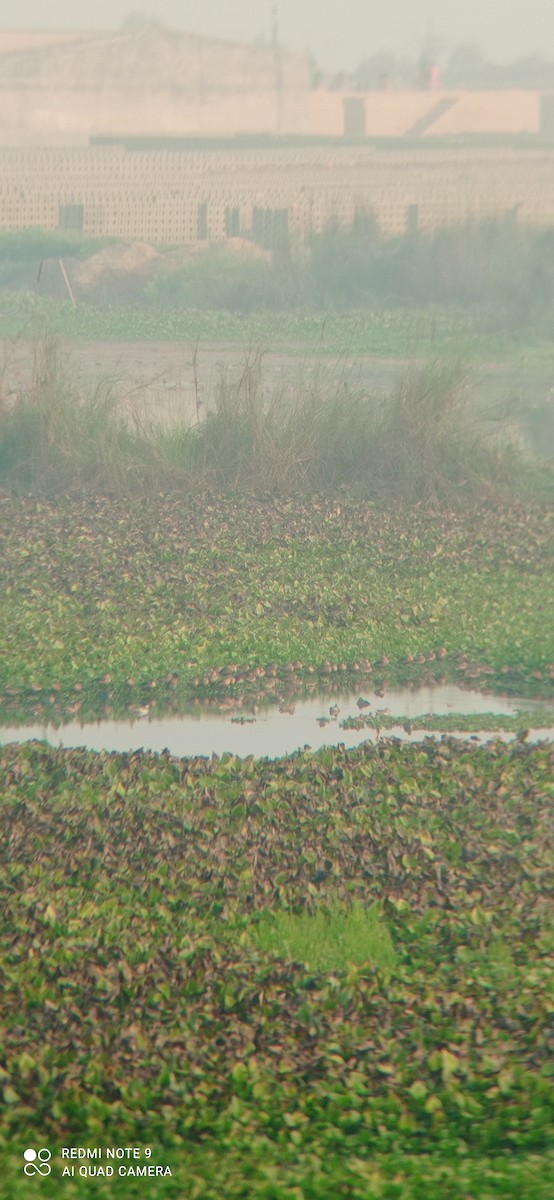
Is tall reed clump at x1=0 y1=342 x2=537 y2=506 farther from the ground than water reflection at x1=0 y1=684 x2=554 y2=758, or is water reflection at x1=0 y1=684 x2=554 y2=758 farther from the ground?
tall reed clump at x1=0 y1=342 x2=537 y2=506

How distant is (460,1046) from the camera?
5.57 m

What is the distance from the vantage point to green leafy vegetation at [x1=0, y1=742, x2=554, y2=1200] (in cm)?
499

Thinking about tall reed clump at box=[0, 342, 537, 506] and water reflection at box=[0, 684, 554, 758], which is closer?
water reflection at box=[0, 684, 554, 758]

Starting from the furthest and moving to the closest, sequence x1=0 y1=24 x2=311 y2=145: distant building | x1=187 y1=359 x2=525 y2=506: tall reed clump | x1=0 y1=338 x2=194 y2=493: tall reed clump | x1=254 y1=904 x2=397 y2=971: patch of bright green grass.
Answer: x1=0 y1=24 x2=311 y2=145: distant building, x1=187 y1=359 x2=525 y2=506: tall reed clump, x1=0 y1=338 x2=194 y2=493: tall reed clump, x1=254 y1=904 x2=397 y2=971: patch of bright green grass

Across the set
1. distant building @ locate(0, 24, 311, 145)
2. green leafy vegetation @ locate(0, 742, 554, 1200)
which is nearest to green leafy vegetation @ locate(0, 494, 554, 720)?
green leafy vegetation @ locate(0, 742, 554, 1200)

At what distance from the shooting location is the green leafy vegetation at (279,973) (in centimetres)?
499

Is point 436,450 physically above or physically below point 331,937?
above

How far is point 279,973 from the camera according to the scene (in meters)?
6.08

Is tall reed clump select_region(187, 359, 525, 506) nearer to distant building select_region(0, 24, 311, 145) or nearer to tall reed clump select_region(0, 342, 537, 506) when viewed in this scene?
tall reed clump select_region(0, 342, 537, 506)

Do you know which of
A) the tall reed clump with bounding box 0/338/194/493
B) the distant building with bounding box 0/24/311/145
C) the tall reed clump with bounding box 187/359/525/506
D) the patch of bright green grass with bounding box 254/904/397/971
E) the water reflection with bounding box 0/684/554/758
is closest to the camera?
the patch of bright green grass with bounding box 254/904/397/971

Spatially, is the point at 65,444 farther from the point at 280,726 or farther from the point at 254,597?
the point at 280,726

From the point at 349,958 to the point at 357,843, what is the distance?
109cm

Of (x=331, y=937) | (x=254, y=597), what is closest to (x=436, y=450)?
(x=254, y=597)

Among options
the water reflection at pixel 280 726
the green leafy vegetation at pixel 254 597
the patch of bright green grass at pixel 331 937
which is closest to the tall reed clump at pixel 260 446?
the green leafy vegetation at pixel 254 597
